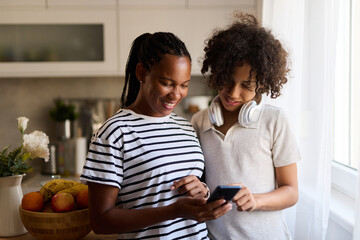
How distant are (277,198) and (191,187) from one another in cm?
25

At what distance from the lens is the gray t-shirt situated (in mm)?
1155

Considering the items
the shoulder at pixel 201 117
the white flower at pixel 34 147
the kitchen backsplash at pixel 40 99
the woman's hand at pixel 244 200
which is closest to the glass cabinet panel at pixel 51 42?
the kitchen backsplash at pixel 40 99

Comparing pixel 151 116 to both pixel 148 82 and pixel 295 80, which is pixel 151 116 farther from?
pixel 295 80

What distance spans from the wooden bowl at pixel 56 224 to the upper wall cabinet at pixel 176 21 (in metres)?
1.66

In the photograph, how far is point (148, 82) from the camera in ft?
3.62

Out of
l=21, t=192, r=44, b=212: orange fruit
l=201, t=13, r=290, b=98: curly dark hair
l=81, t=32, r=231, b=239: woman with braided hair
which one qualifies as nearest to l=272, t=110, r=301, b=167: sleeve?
l=201, t=13, r=290, b=98: curly dark hair

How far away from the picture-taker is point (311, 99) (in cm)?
155

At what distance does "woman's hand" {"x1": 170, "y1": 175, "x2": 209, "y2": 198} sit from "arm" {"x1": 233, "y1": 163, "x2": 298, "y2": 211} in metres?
0.10

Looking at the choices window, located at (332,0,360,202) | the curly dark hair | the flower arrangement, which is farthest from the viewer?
window, located at (332,0,360,202)

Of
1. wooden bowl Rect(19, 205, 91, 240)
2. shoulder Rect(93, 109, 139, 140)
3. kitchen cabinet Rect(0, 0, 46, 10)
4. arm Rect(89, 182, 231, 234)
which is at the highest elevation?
kitchen cabinet Rect(0, 0, 46, 10)

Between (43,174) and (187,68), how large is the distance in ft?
7.53

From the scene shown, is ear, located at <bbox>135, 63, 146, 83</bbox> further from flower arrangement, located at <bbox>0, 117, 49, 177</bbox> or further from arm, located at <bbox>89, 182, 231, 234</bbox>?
flower arrangement, located at <bbox>0, 117, 49, 177</bbox>

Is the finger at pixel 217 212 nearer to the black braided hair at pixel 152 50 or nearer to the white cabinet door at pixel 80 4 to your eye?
the black braided hair at pixel 152 50

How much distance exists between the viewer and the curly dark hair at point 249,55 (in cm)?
113
